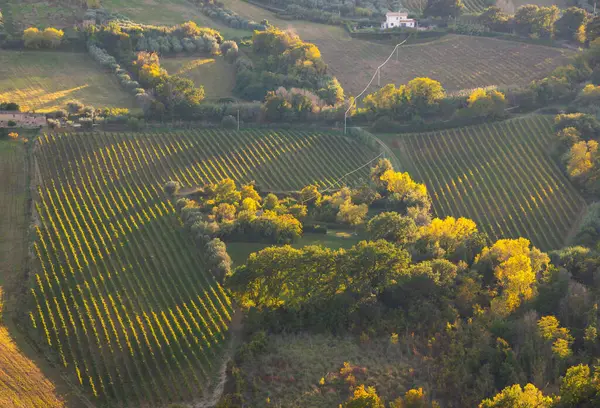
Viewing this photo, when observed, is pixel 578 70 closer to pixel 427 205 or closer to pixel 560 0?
pixel 427 205

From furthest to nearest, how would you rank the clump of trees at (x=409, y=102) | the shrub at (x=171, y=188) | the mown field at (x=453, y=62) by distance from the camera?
the mown field at (x=453, y=62), the clump of trees at (x=409, y=102), the shrub at (x=171, y=188)

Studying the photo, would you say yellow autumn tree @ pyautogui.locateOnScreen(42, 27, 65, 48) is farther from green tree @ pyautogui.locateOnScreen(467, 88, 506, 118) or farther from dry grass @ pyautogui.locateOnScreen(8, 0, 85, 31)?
green tree @ pyautogui.locateOnScreen(467, 88, 506, 118)

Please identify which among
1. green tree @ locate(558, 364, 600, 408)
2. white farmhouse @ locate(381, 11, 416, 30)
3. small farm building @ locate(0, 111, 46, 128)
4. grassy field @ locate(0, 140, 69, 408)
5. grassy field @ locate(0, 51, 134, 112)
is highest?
white farmhouse @ locate(381, 11, 416, 30)

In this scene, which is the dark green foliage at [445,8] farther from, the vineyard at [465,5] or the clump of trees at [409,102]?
the clump of trees at [409,102]

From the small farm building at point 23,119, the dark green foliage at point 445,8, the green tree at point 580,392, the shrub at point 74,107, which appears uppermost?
the dark green foliage at point 445,8

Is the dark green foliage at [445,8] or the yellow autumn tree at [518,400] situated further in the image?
the dark green foliage at [445,8]

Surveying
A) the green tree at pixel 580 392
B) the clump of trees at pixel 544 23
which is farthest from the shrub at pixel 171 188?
the clump of trees at pixel 544 23

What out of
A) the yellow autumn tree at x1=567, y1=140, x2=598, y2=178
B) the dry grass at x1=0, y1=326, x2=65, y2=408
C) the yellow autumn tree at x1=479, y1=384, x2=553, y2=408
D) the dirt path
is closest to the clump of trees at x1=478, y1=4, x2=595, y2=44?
the yellow autumn tree at x1=567, y1=140, x2=598, y2=178
